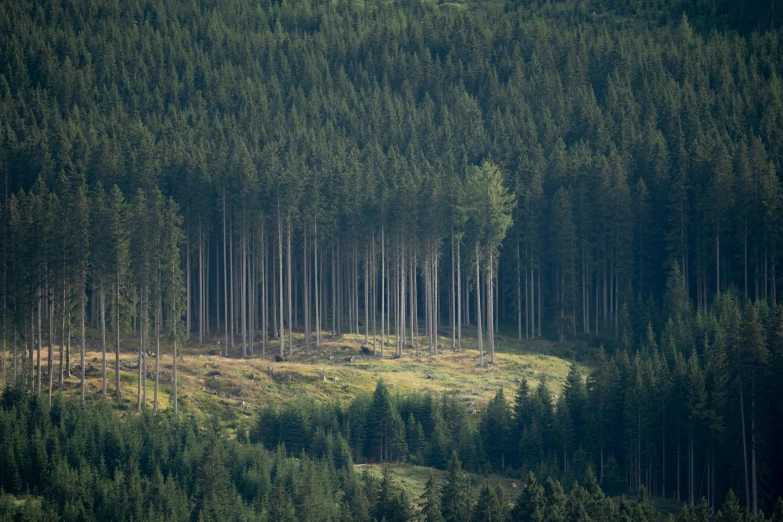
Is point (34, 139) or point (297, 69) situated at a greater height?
point (297, 69)

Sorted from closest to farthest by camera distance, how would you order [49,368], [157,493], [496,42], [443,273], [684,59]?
[157,493], [49,368], [443,273], [684,59], [496,42]

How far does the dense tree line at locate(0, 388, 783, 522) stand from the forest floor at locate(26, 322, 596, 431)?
7695 millimetres

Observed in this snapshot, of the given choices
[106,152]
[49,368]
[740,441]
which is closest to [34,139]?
[106,152]

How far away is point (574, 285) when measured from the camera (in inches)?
4537

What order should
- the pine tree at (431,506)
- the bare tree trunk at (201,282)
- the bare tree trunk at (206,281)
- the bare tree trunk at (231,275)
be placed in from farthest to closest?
the bare tree trunk at (206,281) → the bare tree trunk at (201,282) → the bare tree trunk at (231,275) → the pine tree at (431,506)

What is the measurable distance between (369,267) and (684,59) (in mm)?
70124

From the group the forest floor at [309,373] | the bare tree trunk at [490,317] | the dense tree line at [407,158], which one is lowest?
the forest floor at [309,373]

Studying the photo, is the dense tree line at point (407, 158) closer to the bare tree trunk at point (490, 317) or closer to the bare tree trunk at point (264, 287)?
the bare tree trunk at point (490, 317)

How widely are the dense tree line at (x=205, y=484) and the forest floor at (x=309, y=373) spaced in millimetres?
7695

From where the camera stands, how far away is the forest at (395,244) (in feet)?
234

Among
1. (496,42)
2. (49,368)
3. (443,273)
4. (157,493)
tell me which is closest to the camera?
(157,493)

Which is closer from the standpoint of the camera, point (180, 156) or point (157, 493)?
point (157, 493)

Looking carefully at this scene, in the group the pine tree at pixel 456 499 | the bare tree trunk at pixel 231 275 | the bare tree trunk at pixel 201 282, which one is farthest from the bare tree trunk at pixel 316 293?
the pine tree at pixel 456 499

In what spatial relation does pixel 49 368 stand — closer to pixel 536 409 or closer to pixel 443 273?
pixel 536 409
